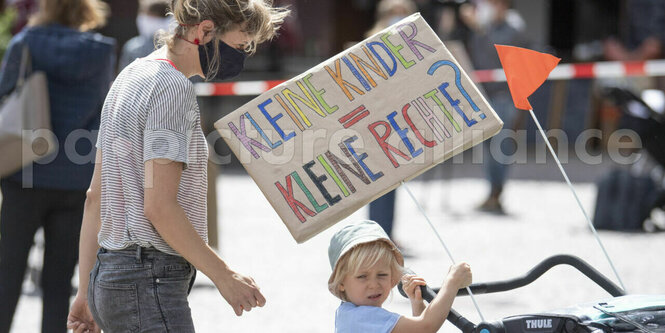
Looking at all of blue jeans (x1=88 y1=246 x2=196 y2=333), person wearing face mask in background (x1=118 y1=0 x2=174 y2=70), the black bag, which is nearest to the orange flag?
blue jeans (x1=88 y1=246 x2=196 y2=333)

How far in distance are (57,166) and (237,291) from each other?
76.6 inches

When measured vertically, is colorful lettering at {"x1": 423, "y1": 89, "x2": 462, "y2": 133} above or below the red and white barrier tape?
below

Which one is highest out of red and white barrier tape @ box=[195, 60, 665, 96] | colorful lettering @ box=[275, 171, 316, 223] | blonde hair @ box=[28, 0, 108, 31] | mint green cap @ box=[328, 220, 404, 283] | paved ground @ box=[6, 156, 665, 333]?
red and white barrier tape @ box=[195, 60, 665, 96]

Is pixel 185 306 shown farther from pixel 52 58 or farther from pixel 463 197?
A: pixel 463 197

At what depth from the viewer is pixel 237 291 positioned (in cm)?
254

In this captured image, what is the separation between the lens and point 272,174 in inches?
110

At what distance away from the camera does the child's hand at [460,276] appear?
9.19 ft

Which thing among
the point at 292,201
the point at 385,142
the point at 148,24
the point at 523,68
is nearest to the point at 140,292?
the point at 292,201

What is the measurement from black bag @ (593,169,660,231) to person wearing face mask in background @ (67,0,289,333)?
640cm

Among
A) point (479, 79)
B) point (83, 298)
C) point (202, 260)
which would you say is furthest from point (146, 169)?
point (479, 79)

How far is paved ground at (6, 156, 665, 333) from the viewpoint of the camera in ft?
18.4

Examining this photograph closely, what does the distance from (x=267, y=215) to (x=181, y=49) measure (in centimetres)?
720

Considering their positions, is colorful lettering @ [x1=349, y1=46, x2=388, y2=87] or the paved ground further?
the paved ground

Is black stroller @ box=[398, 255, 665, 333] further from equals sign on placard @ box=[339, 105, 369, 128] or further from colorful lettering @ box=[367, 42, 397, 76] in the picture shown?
colorful lettering @ box=[367, 42, 397, 76]
